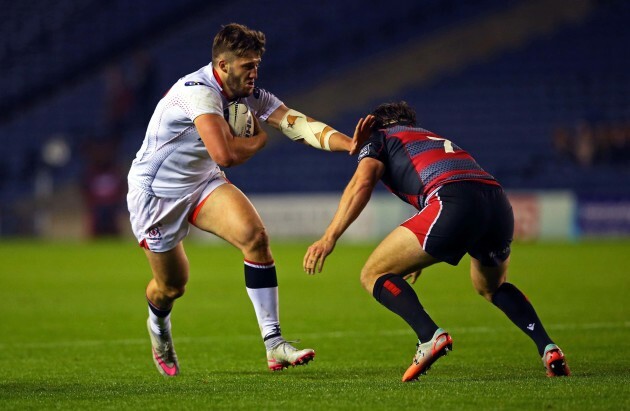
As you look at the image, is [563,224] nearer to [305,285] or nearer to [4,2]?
[305,285]

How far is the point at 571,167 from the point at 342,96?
682 cm

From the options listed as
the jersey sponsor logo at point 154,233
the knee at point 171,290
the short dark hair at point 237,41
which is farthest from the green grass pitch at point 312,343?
the short dark hair at point 237,41

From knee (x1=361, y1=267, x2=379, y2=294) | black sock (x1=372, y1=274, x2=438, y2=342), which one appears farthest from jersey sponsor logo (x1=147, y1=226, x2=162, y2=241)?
black sock (x1=372, y1=274, x2=438, y2=342)

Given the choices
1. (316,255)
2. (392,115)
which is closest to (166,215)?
(316,255)

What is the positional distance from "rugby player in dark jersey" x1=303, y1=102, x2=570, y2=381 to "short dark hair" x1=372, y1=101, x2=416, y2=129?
28 mm

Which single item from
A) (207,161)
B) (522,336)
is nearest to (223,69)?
(207,161)

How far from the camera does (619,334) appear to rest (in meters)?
8.84

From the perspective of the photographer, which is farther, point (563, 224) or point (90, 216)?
point (90, 216)

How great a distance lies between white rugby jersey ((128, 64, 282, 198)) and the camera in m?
6.88

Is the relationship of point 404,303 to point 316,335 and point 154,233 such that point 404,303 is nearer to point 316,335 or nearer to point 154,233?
point 154,233

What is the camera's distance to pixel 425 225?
20.5ft

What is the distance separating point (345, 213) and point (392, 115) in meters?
0.83

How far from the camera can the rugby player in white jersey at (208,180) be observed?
6742mm

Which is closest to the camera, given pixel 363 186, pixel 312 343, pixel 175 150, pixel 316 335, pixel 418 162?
pixel 363 186
